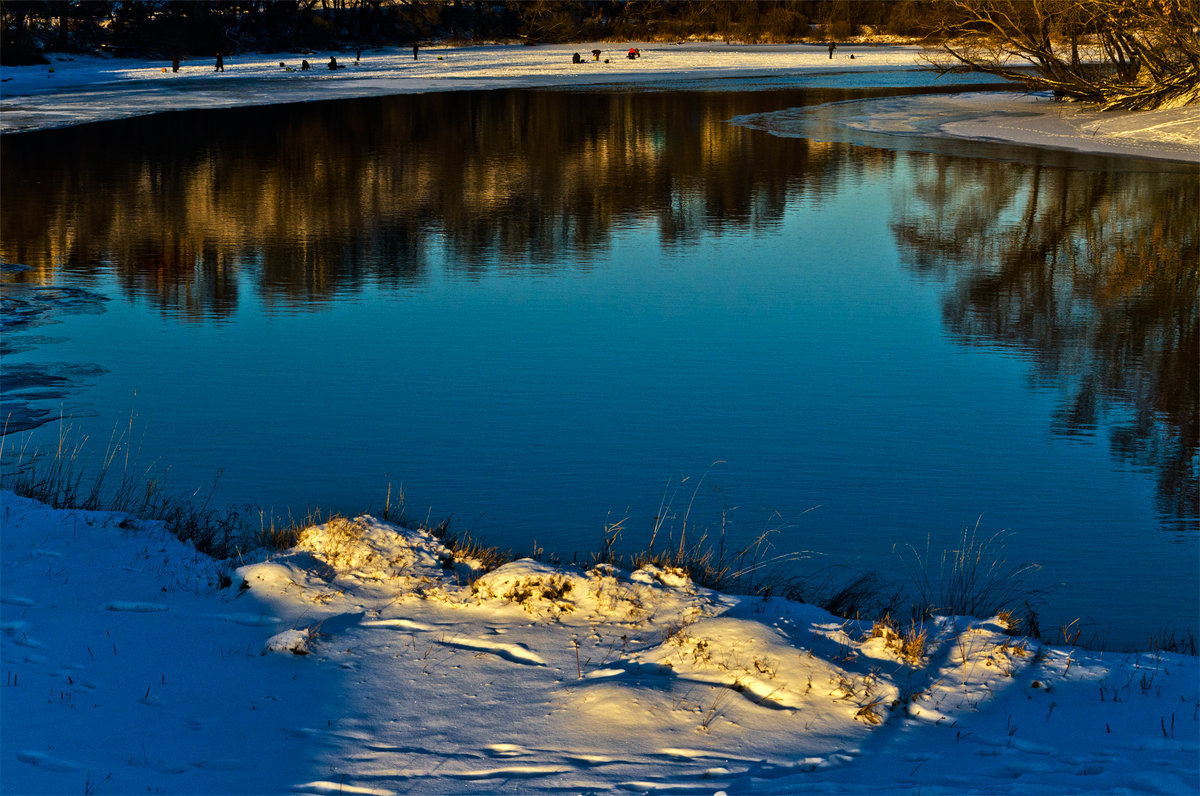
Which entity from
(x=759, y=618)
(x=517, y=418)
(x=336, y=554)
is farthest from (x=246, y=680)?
(x=517, y=418)

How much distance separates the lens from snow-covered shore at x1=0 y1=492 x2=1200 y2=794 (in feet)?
15.4

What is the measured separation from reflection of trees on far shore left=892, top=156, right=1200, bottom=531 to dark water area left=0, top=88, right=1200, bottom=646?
2.2 inches

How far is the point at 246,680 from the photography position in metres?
5.46

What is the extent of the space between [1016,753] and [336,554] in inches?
150

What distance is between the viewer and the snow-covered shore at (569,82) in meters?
31.8

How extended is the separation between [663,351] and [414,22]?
299 feet

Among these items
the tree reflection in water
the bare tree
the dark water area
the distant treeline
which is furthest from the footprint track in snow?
the distant treeline

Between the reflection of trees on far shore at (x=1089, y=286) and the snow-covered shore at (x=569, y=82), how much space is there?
6993 millimetres

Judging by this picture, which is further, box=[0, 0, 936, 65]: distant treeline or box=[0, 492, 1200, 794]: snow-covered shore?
box=[0, 0, 936, 65]: distant treeline

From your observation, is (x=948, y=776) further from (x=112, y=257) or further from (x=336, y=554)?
(x=112, y=257)

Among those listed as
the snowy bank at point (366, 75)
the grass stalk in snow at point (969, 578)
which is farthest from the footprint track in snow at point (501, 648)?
the snowy bank at point (366, 75)

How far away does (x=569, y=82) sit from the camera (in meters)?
52.9

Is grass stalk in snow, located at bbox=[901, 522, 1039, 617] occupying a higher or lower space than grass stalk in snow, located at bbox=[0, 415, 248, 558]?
lower

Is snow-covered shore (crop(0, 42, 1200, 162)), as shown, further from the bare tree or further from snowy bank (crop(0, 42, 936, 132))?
the bare tree
